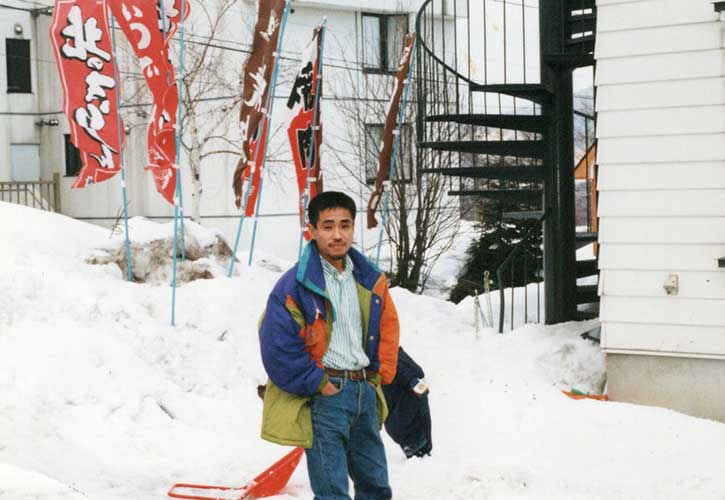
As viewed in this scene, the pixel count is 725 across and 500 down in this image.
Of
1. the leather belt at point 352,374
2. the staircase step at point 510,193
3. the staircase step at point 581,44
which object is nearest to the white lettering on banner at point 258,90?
the staircase step at point 510,193

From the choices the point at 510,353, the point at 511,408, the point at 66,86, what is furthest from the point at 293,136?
the point at 511,408

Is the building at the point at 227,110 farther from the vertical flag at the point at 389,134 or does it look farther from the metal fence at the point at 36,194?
the vertical flag at the point at 389,134

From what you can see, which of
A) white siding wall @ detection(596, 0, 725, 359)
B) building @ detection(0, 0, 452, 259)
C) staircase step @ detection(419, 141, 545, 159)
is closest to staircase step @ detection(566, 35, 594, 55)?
staircase step @ detection(419, 141, 545, 159)

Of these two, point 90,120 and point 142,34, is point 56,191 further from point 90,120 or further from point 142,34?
point 142,34

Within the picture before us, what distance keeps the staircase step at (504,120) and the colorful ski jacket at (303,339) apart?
18.7ft

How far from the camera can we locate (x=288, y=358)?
405cm

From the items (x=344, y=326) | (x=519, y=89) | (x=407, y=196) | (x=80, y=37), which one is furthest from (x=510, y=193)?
(x=407, y=196)

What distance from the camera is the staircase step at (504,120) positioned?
9.86 m

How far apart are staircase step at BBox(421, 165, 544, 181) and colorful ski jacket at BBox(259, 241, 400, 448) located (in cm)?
609

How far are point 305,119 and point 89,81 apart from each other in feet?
7.18

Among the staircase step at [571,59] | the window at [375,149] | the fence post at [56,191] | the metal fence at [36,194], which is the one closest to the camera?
the staircase step at [571,59]

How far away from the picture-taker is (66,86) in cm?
916

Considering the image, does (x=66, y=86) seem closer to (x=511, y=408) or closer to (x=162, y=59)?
(x=162, y=59)

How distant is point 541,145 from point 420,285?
9798mm
